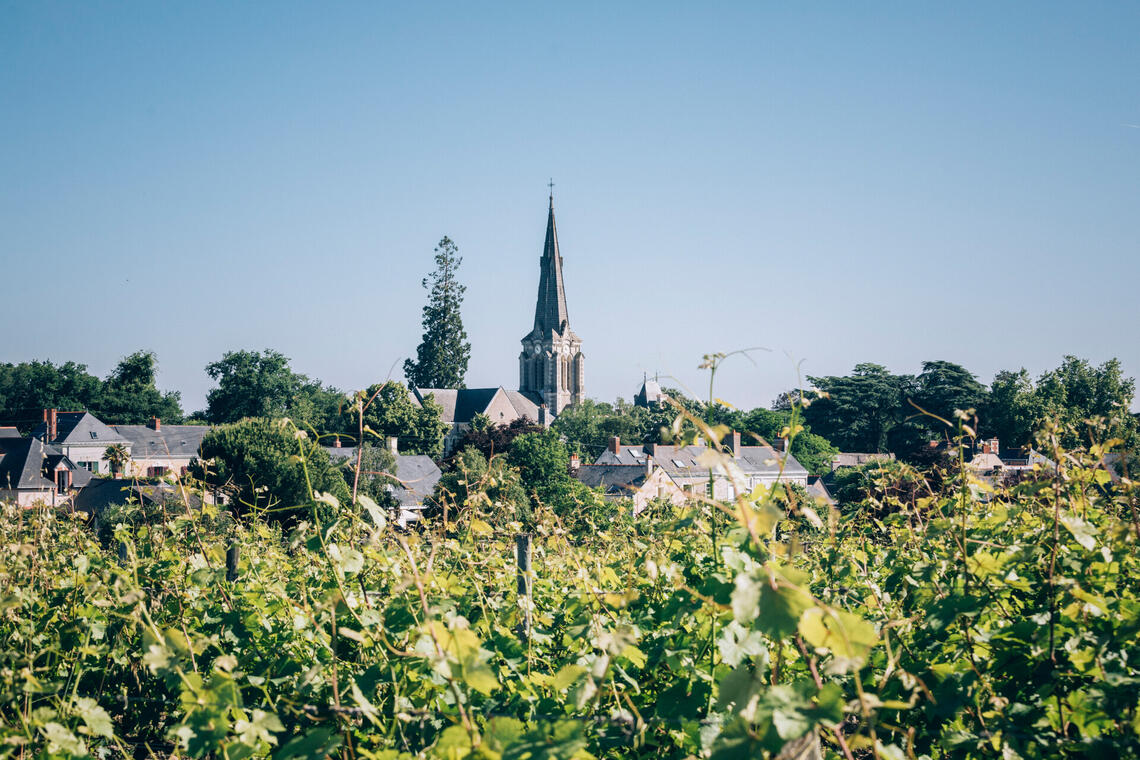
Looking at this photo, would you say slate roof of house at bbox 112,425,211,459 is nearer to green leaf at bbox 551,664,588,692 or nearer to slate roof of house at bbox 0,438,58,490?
slate roof of house at bbox 0,438,58,490

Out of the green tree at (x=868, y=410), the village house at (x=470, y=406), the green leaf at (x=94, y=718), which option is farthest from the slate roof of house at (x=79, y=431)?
the green leaf at (x=94, y=718)

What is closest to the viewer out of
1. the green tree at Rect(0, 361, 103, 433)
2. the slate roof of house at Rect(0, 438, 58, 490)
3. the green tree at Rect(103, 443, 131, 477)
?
the green tree at Rect(103, 443, 131, 477)

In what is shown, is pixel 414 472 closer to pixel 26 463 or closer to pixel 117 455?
pixel 26 463

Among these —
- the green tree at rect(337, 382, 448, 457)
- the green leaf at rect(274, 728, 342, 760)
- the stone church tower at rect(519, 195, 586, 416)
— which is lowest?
the green tree at rect(337, 382, 448, 457)

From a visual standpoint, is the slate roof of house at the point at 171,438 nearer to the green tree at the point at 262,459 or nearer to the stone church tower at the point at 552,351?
the green tree at the point at 262,459

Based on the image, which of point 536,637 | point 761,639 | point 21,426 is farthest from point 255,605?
point 21,426

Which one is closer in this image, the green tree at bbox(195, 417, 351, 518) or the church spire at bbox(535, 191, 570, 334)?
the green tree at bbox(195, 417, 351, 518)

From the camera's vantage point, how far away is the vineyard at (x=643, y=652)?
58.5 inches

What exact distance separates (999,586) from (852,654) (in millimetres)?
1591

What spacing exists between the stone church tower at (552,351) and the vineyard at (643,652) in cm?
8635

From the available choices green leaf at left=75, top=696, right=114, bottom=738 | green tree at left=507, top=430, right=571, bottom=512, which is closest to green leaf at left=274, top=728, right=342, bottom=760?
green leaf at left=75, top=696, right=114, bottom=738

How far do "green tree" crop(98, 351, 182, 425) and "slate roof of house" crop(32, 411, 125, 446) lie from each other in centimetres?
1596

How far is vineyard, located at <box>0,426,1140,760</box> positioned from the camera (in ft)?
4.88

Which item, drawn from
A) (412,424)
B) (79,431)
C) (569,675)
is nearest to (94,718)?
(569,675)
